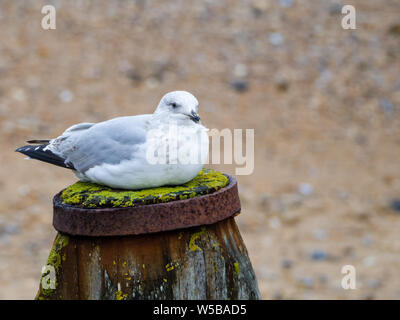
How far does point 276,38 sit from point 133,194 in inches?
250

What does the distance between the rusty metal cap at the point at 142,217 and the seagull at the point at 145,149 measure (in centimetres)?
17

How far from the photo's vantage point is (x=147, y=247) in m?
1.96

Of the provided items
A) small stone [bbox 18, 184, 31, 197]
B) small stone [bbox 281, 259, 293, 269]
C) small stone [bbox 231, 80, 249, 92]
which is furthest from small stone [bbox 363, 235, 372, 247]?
small stone [bbox 18, 184, 31, 197]

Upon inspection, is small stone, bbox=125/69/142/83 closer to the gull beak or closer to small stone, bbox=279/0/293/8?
small stone, bbox=279/0/293/8

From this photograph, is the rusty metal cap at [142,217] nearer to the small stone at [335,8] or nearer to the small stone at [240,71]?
the small stone at [240,71]

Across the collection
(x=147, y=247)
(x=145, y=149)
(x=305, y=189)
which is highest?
(x=145, y=149)

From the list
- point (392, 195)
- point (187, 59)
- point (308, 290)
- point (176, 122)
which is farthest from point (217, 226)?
point (187, 59)

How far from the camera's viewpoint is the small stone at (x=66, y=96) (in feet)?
22.7

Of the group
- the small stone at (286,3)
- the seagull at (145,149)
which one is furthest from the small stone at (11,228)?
the small stone at (286,3)

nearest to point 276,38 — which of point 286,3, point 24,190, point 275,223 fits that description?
point 286,3

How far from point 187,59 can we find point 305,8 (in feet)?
7.24

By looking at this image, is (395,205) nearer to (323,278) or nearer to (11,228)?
(323,278)

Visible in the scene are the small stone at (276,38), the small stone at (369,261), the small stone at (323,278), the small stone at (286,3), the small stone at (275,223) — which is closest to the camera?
the small stone at (323,278)

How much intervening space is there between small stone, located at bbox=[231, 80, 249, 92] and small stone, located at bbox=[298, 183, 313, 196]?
5.93ft
